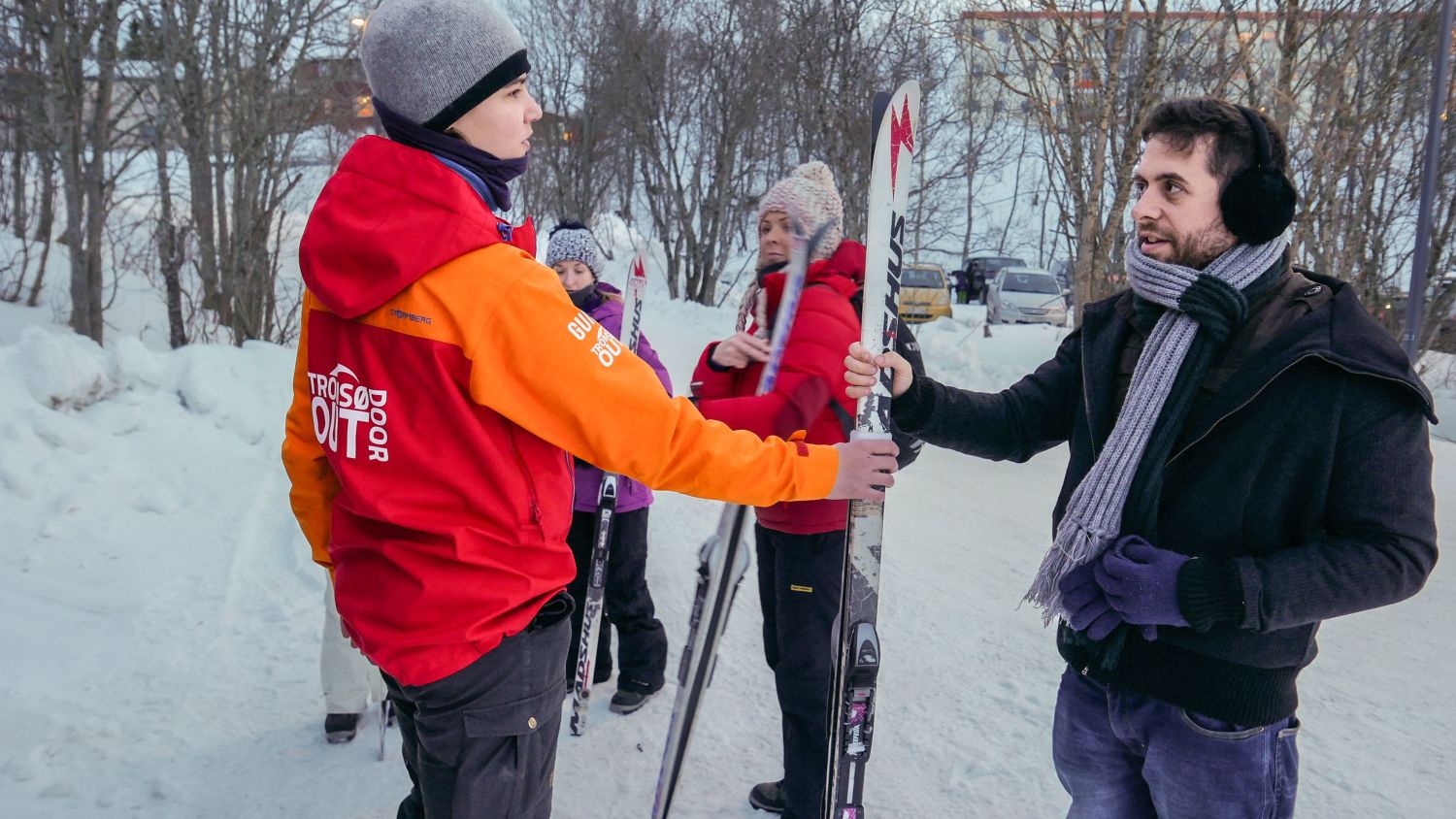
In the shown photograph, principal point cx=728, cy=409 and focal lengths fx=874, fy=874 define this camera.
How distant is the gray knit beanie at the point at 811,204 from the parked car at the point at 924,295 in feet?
50.0

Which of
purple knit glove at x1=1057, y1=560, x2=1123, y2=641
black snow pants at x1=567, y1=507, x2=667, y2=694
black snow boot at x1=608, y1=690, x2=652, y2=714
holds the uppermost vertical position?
purple knit glove at x1=1057, y1=560, x2=1123, y2=641

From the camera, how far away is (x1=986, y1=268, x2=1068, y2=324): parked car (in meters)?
18.3

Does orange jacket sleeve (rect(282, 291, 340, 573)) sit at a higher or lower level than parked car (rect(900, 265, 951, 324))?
lower

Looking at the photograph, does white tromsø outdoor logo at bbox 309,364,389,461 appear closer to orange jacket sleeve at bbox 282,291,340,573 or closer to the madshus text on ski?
the madshus text on ski

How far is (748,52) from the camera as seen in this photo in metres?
19.1

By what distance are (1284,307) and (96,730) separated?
12.4ft

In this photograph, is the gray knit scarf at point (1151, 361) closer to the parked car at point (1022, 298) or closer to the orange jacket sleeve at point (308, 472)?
the orange jacket sleeve at point (308, 472)

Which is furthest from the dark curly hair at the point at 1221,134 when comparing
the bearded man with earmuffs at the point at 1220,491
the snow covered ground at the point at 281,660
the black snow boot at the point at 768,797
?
the black snow boot at the point at 768,797

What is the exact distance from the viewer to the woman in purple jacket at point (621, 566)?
11.5 ft

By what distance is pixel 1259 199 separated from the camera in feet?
5.11

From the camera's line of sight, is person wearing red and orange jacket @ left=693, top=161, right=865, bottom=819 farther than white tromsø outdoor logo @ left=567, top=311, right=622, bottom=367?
Yes

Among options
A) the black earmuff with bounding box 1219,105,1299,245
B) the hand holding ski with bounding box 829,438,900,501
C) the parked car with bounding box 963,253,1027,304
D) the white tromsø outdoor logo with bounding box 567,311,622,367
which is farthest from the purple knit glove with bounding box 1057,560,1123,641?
the parked car with bounding box 963,253,1027,304

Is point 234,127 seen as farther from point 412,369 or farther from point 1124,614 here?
point 1124,614

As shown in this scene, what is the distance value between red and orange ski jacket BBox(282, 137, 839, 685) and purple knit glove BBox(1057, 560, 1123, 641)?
648 mm
